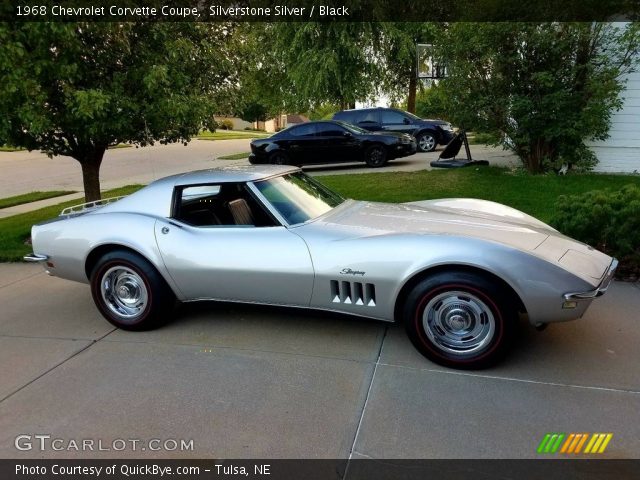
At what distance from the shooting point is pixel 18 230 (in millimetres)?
7957

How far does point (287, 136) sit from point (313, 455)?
1257cm

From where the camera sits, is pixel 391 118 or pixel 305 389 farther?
pixel 391 118

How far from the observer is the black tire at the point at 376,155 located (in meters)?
13.8

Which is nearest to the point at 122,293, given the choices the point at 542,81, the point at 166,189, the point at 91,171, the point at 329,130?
the point at 166,189

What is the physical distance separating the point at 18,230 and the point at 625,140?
11182 millimetres

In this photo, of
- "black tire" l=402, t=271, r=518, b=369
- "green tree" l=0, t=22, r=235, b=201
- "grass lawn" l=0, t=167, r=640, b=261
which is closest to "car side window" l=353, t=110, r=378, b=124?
"grass lawn" l=0, t=167, r=640, b=261

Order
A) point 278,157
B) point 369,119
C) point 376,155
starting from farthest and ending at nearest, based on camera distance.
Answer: point 369,119
point 278,157
point 376,155

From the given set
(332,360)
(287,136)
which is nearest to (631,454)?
(332,360)

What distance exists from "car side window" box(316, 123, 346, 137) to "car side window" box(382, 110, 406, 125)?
3884mm

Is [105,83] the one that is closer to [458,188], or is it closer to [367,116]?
[458,188]

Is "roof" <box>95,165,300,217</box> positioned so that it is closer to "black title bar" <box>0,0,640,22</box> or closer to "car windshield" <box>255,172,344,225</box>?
"car windshield" <box>255,172,344,225</box>

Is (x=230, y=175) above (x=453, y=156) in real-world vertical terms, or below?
above

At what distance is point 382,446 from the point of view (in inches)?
103

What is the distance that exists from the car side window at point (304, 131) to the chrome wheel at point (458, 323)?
11.4 metres
